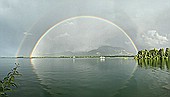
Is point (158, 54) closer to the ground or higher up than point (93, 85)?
higher up

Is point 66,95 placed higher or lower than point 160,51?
lower

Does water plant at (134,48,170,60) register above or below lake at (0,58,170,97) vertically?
above

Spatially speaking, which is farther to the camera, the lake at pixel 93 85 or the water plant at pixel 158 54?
the water plant at pixel 158 54

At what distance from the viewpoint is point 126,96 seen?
1023 inches

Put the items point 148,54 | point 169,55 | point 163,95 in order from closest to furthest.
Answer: point 163,95, point 169,55, point 148,54

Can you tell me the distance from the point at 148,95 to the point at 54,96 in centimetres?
1590

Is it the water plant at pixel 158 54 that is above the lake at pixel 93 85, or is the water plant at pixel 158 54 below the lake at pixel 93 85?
above

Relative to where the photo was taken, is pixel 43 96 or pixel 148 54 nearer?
pixel 43 96

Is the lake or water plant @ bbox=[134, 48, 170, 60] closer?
the lake

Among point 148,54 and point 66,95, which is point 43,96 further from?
point 148,54

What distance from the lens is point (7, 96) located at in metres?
26.0

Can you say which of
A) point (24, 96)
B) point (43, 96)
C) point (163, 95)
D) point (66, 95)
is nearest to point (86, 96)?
point (66, 95)

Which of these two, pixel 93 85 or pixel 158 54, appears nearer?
pixel 93 85

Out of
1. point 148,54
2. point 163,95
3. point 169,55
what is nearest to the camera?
point 163,95
